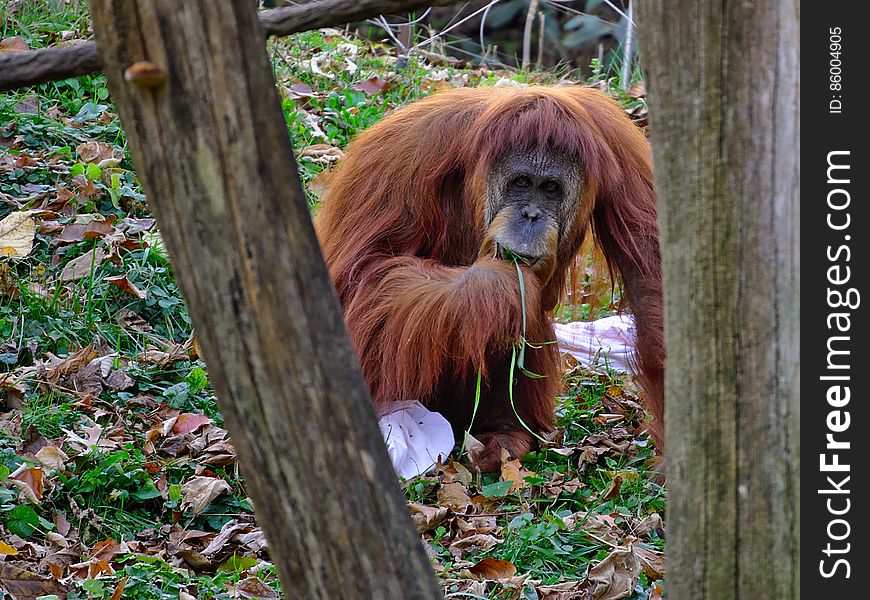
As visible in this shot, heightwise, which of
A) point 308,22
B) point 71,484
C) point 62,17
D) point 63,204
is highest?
point 62,17

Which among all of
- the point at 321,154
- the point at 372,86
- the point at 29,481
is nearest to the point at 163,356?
the point at 29,481

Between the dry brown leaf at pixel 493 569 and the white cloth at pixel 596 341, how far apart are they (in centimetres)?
154

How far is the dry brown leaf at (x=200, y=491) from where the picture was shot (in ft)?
9.19

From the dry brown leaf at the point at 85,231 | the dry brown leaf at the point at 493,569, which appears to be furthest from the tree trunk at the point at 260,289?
the dry brown leaf at the point at 85,231

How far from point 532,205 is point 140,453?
1330mm

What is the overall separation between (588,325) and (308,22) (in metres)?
2.78

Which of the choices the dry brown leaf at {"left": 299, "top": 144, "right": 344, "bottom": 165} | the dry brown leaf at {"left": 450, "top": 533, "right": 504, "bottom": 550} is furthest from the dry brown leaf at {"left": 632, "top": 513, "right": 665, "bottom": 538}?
the dry brown leaf at {"left": 299, "top": 144, "right": 344, "bottom": 165}

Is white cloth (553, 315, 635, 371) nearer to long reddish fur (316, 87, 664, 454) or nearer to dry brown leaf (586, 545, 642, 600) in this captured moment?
long reddish fur (316, 87, 664, 454)

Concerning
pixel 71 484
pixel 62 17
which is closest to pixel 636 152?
pixel 71 484

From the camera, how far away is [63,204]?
4051mm

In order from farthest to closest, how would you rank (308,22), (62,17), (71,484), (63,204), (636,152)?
(62,17)
(63,204)
(636,152)
(71,484)
(308,22)

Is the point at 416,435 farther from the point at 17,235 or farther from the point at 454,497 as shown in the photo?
the point at 17,235

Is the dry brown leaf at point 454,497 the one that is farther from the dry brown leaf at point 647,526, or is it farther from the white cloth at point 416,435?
the dry brown leaf at point 647,526

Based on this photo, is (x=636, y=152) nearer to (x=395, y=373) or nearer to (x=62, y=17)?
(x=395, y=373)
